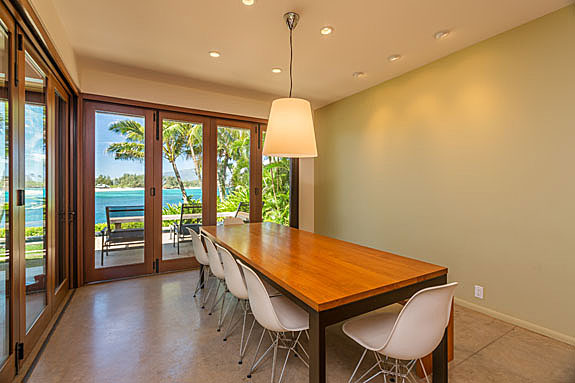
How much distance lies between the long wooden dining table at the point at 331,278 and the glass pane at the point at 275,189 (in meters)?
2.62

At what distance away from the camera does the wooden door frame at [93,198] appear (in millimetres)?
3434

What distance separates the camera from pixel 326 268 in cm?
166

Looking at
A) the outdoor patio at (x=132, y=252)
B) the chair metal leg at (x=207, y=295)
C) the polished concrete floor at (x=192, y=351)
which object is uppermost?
the outdoor patio at (x=132, y=252)

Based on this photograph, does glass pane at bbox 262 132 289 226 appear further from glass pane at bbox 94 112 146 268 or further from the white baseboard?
the white baseboard

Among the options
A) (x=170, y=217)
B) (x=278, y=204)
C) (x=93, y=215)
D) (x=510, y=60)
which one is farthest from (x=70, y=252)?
(x=510, y=60)

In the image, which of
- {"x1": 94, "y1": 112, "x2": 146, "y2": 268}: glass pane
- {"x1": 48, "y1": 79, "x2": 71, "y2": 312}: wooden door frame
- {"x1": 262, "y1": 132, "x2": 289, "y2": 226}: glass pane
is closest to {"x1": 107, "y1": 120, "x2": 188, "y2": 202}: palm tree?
{"x1": 94, "y1": 112, "x2": 146, "y2": 268}: glass pane

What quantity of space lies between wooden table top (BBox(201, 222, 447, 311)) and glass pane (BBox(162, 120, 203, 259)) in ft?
5.81

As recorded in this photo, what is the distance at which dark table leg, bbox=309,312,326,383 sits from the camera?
3.92ft

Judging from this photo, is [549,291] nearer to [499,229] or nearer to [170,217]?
[499,229]

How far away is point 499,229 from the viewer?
263 cm

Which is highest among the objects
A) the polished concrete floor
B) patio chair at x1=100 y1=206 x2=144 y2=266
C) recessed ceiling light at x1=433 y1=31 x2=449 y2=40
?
recessed ceiling light at x1=433 y1=31 x2=449 y2=40

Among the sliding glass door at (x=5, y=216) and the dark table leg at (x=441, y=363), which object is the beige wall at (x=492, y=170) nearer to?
the dark table leg at (x=441, y=363)

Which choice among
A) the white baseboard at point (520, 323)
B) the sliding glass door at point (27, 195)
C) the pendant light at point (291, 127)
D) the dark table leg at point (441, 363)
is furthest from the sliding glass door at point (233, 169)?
the dark table leg at point (441, 363)

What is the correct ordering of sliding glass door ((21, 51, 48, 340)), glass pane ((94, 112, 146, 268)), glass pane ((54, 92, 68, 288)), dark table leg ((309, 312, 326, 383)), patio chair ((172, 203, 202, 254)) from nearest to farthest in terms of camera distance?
dark table leg ((309, 312, 326, 383)) → sliding glass door ((21, 51, 48, 340)) → glass pane ((54, 92, 68, 288)) → glass pane ((94, 112, 146, 268)) → patio chair ((172, 203, 202, 254))
